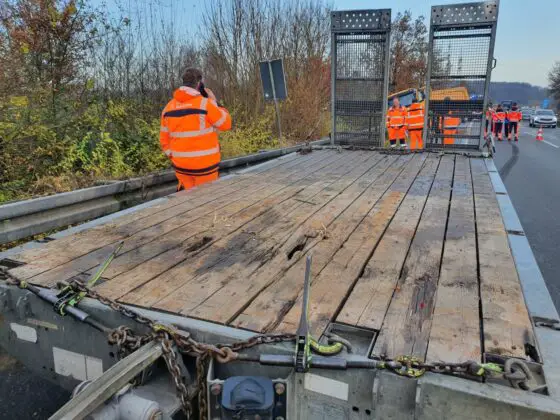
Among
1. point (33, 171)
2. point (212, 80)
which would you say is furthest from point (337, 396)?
point (212, 80)

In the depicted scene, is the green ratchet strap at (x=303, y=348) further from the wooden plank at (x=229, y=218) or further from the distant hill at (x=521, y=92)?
the distant hill at (x=521, y=92)

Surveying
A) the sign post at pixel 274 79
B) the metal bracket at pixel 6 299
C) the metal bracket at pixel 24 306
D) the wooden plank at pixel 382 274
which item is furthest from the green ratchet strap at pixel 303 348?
the sign post at pixel 274 79

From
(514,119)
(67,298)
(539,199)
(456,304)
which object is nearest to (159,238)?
(67,298)

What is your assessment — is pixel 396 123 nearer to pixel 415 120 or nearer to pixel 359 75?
pixel 415 120

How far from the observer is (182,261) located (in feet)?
8.16

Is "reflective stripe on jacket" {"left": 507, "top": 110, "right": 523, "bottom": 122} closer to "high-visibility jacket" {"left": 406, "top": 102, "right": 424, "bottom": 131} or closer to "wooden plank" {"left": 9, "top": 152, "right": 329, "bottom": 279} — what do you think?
"high-visibility jacket" {"left": 406, "top": 102, "right": 424, "bottom": 131}

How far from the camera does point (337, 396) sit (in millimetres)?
1550

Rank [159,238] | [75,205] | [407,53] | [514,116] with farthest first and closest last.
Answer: [407,53]
[514,116]
[75,205]
[159,238]

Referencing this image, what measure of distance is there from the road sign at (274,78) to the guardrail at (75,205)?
4.08 metres

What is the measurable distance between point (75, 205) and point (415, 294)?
127 inches

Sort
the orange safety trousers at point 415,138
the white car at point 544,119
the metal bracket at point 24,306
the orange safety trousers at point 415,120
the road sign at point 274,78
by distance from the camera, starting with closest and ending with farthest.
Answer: the metal bracket at point 24,306, the road sign at point 274,78, the orange safety trousers at point 415,120, the orange safety trousers at point 415,138, the white car at point 544,119

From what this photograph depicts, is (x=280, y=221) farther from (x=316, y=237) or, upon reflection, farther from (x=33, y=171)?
(x=33, y=171)

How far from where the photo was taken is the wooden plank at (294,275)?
1.84 metres

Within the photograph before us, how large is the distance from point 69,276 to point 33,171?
419 centimetres
